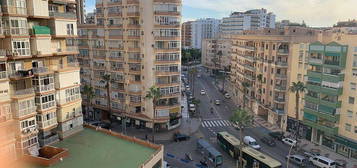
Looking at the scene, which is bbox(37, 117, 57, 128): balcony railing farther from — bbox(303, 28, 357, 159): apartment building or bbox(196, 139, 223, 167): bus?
bbox(303, 28, 357, 159): apartment building

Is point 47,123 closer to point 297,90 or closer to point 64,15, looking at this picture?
point 64,15

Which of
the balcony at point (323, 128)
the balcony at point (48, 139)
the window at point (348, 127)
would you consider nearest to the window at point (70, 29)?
the balcony at point (48, 139)

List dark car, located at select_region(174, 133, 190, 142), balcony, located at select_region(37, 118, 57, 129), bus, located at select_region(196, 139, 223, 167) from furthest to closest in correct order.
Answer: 1. dark car, located at select_region(174, 133, 190, 142)
2. bus, located at select_region(196, 139, 223, 167)
3. balcony, located at select_region(37, 118, 57, 129)

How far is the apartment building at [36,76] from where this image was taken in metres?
34.2

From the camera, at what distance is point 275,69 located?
76750 mm

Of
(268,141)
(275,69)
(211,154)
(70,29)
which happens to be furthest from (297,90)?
(70,29)

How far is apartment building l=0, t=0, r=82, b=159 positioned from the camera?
34.2 metres

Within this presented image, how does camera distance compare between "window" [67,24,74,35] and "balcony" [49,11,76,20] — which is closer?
"balcony" [49,11,76,20]

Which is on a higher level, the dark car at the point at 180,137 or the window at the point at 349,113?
the window at the point at 349,113

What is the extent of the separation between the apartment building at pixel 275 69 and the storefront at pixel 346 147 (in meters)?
13.5

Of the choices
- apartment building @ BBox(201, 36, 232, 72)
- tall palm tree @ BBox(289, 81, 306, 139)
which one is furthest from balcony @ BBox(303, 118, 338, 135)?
apartment building @ BBox(201, 36, 232, 72)

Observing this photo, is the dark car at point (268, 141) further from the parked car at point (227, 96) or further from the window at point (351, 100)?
the parked car at point (227, 96)

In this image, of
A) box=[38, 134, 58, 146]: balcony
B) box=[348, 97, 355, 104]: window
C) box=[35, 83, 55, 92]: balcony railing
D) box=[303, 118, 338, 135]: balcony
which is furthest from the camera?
box=[303, 118, 338, 135]: balcony

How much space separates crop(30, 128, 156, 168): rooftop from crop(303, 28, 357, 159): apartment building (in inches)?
1713
